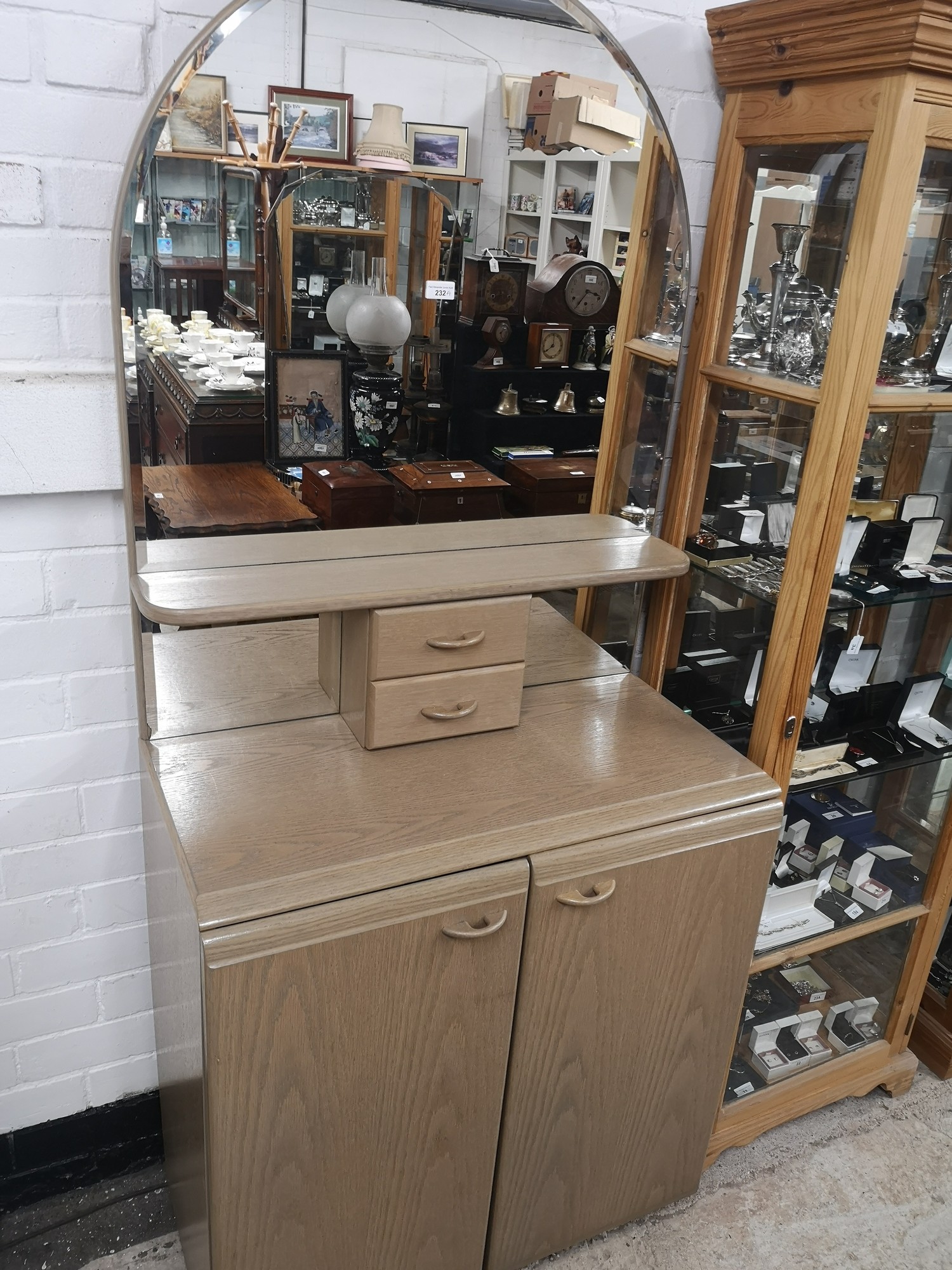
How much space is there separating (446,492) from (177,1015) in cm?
89

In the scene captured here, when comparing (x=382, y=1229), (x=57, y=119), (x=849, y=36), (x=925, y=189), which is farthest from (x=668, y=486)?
(x=382, y=1229)

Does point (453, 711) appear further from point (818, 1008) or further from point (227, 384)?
point (818, 1008)

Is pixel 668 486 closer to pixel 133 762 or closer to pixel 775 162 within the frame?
pixel 775 162

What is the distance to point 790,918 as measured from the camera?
6.52 feet

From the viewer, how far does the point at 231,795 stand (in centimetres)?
139

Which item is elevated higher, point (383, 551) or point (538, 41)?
point (538, 41)

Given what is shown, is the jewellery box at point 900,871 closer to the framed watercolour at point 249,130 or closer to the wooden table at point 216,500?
the wooden table at point 216,500

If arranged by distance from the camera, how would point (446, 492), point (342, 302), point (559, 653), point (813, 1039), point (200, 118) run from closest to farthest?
point (200, 118)
point (342, 302)
point (446, 492)
point (559, 653)
point (813, 1039)

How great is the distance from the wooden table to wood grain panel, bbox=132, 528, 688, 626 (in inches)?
2.5

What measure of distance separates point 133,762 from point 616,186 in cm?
122

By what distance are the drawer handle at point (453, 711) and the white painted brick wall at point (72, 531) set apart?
1.64 feet

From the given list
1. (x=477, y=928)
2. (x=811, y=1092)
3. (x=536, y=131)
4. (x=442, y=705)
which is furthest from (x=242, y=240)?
(x=811, y=1092)

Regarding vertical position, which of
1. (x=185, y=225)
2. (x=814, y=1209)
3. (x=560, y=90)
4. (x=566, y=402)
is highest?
(x=560, y=90)

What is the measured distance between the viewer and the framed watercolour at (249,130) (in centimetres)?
129
